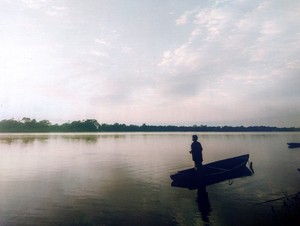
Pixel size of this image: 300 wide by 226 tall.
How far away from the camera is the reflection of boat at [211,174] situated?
20.3 m

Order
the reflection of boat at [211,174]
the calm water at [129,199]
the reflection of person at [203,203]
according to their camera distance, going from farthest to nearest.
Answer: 1. the reflection of boat at [211,174]
2. the reflection of person at [203,203]
3. the calm water at [129,199]

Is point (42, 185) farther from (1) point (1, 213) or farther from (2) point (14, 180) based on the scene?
(1) point (1, 213)

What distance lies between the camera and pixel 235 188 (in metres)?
20.9

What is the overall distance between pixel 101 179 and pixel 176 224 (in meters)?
14.3

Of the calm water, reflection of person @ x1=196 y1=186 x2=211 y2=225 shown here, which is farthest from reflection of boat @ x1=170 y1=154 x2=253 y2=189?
reflection of person @ x1=196 y1=186 x2=211 y2=225

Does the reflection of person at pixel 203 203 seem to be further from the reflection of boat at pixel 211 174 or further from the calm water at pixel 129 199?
the reflection of boat at pixel 211 174

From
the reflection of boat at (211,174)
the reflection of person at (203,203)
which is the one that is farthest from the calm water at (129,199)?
the reflection of boat at (211,174)

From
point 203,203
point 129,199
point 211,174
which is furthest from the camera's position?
point 211,174

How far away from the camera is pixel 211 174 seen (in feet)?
67.9

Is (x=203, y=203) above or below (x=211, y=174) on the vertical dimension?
below

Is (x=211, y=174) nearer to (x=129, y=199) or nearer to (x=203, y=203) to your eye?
(x=203, y=203)

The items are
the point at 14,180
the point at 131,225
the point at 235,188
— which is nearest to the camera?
the point at 131,225

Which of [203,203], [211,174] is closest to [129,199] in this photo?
[203,203]

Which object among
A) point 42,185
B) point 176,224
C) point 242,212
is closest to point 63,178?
point 42,185
